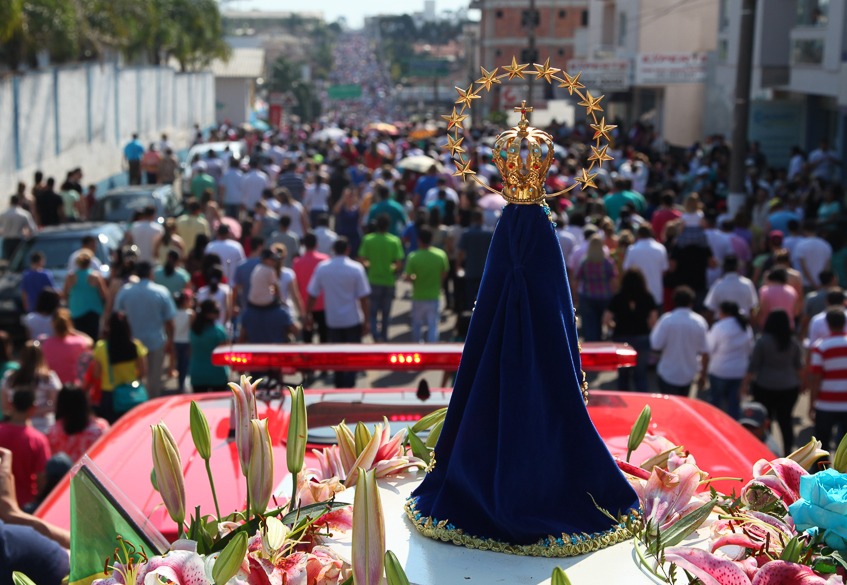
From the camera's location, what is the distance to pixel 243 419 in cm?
293

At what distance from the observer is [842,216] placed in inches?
663

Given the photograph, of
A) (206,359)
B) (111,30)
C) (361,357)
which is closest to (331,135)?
(111,30)

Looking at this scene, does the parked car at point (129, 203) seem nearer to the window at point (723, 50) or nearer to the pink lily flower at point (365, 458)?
the window at point (723, 50)

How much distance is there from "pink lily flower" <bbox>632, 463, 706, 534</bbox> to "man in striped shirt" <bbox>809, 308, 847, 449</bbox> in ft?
22.7

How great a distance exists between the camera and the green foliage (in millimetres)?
29906

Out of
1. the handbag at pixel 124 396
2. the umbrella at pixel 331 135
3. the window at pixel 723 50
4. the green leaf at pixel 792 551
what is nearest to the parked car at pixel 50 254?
the handbag at pixel 124 396

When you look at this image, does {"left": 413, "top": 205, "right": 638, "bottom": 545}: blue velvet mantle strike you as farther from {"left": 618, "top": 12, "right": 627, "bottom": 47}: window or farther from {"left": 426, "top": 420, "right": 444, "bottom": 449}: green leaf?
{"left": 618, "top": 12, "right": 627, "bottom": 47}: window

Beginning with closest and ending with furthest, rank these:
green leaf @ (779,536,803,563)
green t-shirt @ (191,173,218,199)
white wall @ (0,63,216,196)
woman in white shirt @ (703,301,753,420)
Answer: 1. green leaf @ (779,536,803,563)
2. woman in white shirt @ (703,301,753,420)
3. green t-shirt @ (191,173,218,199)
4. white wall @ (0,63,216,196)

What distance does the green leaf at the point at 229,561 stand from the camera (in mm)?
2488

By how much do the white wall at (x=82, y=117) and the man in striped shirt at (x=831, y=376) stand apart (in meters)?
18.8

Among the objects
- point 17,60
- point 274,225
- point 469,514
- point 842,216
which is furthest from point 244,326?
point 17,60

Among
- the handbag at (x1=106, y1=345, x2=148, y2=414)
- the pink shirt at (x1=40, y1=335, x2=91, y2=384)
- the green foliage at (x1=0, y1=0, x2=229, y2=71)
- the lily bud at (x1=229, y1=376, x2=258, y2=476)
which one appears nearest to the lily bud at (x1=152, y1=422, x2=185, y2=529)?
the lily bud at (x1=229, y1=376, x2=258, y2=476)

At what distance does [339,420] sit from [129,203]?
1646 cm

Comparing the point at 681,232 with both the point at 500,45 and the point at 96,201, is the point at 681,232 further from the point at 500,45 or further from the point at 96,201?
the point at 500,45
